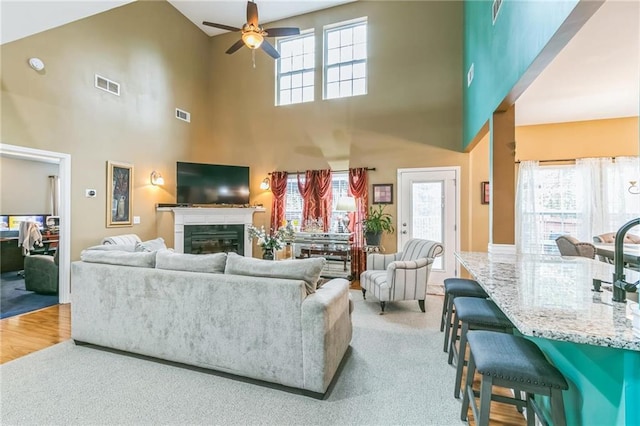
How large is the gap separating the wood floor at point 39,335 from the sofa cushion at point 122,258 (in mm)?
1018

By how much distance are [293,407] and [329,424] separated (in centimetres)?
28

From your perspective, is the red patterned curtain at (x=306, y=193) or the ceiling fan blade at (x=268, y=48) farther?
the red patterned curtain at (x=306, y=193)

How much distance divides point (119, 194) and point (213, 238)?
1917 mm

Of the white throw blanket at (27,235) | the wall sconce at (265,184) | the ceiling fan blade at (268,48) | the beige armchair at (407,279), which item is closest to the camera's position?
the beige armchair at (407,279)

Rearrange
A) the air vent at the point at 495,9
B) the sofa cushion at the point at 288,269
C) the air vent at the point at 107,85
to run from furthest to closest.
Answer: the air vent at the point at 107,85, the air vent at the point at 495,9, the sofa cushion at the point at 288,269

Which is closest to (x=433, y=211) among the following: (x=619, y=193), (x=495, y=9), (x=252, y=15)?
(x=619, y=193)

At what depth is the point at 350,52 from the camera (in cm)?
628

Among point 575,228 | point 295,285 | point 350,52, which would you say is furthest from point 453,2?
point 295,285

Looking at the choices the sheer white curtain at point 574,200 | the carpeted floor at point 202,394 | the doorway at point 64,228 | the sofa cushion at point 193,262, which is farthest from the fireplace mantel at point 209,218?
the sheer white curtain at point 574,200

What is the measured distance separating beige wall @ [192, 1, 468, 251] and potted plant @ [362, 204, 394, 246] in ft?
0.61

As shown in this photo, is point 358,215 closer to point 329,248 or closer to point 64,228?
point 329,248

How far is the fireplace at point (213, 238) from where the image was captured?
6.08 meters

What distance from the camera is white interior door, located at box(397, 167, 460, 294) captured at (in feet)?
18.0

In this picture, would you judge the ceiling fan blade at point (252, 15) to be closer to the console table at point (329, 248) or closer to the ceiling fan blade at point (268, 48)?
the ceiling fan blade at point (268, 48)
